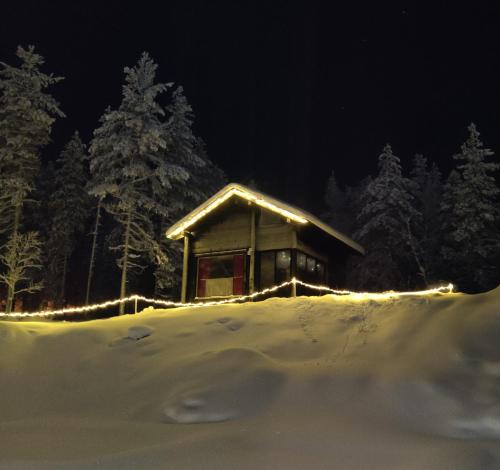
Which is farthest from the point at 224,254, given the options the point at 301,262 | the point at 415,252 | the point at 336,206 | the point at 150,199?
the point at 336,206

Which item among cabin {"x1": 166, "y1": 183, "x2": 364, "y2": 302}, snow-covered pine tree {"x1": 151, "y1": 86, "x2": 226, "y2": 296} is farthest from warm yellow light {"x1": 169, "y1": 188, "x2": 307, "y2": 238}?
snow-covered pine tree {"x1": 151, "y1": 86, "x2": 226, "y2": 296}

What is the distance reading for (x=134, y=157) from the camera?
3058 centimetres

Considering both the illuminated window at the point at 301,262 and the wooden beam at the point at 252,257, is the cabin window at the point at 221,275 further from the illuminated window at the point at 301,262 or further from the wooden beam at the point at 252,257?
the illuminated window at the point at 301,262

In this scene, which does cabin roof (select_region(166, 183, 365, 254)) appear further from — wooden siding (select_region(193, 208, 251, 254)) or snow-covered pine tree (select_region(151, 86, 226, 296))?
snow-covered pine tree (select_region(151, 86, 226, 296))

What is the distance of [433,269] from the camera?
3931cm

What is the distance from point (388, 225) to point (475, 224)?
20.0 ft

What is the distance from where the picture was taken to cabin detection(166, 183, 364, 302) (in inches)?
910

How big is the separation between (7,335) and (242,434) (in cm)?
977

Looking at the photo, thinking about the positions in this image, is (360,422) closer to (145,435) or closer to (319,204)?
(145,435)

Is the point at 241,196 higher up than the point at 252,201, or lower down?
higher up

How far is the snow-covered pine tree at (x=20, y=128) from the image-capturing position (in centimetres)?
Answer: 3152

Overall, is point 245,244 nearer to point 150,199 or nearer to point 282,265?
point 282,265

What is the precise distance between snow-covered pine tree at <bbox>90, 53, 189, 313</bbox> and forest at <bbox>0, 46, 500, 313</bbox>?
6cm

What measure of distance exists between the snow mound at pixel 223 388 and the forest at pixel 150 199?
56.5 ft
